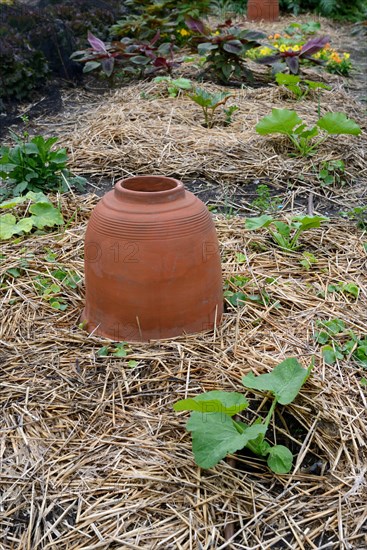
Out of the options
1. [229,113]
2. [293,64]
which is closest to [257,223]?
[229,113]

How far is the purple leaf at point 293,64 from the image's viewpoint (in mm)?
5094

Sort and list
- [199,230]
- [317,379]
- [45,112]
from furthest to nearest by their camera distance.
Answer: [45,112], [199,230], [317,379]

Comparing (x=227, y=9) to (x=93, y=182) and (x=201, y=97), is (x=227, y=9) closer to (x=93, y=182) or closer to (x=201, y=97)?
(x=201, y=97)

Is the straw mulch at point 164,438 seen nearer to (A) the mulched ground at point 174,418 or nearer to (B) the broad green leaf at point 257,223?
(A) the mulched ground at point 174,418

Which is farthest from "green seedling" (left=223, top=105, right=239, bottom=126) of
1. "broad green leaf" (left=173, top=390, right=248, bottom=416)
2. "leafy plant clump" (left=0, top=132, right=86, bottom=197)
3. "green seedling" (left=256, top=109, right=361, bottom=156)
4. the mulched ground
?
"broad green leaf" (left=173, top=390, right=248, bottom=416)

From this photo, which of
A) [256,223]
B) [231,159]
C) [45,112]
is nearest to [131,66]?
[45,112]

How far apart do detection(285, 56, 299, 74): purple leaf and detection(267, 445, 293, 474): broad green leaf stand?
3983 mm

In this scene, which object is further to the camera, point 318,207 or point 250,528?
point 318,207

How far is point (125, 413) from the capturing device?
188 cm

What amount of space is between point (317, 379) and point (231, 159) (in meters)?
2.02

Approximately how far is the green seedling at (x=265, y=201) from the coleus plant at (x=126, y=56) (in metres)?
2.28

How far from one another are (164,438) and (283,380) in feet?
1.19

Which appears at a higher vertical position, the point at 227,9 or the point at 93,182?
the point at 93,182

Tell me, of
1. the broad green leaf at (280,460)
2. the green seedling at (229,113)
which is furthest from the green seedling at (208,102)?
the broad green leaf at (280,460)
